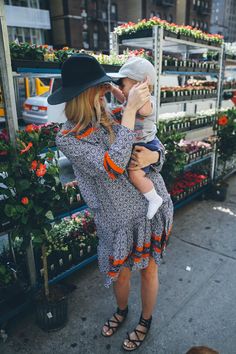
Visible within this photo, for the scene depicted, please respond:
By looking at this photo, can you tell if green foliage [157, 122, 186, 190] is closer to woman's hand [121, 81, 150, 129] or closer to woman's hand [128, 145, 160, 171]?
woman's hand [128, 145, 160, 171]

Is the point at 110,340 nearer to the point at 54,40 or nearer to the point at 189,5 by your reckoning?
the point at 54,40

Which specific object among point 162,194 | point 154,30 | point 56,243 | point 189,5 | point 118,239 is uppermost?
point 189,5

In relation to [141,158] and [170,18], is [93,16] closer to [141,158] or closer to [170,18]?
[170,18]

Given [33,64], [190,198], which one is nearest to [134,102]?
[33,64]

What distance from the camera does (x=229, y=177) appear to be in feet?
21.8

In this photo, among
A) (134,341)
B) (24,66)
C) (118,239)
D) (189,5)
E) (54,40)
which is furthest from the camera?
(189,5)

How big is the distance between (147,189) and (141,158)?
204 millimetres

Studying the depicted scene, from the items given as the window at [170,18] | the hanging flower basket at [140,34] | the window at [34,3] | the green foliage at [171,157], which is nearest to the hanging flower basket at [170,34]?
the hanging flower basket at [140,34]

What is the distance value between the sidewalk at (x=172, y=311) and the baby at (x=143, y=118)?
3.98ft

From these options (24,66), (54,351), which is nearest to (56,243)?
(54,351)

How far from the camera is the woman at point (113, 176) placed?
1.69 m

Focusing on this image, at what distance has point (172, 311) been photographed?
9.02 ft

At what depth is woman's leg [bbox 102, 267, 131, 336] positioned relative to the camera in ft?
7.29

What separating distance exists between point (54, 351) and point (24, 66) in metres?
2.34
